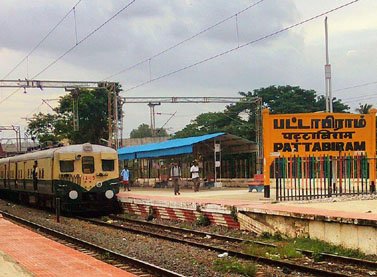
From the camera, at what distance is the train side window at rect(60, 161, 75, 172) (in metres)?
20.2

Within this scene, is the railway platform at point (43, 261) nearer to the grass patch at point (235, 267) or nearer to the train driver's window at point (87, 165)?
the grass patch at point (235, 267)

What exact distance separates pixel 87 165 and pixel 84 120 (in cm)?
3061

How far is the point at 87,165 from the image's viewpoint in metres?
20.6

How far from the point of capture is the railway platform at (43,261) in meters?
8.48

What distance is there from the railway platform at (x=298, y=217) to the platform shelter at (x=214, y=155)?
8.87 metres

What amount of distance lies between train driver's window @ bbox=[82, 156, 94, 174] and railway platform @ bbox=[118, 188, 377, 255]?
2.78 metres

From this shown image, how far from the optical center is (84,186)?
66.4 ft

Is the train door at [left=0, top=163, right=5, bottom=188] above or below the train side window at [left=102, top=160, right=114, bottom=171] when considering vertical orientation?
below

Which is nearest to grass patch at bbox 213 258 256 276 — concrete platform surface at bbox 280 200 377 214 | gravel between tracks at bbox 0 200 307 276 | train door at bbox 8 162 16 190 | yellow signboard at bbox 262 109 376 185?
gravel between tracks at bbox 0 200 307 276

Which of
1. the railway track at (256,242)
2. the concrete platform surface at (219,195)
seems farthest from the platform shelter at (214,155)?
the railway track at (256,242)

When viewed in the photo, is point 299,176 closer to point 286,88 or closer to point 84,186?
point 84,186

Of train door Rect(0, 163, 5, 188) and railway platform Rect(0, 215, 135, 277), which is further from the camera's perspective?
train door Rect(0, 163, 5, 188)

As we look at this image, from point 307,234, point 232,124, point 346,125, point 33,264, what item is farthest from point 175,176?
point 232,124

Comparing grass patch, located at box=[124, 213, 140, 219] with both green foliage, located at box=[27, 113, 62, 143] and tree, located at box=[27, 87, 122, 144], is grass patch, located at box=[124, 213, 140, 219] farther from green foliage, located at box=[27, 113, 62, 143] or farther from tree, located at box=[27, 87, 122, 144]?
green foliage, located at box=[27, 113, 62, 143]
